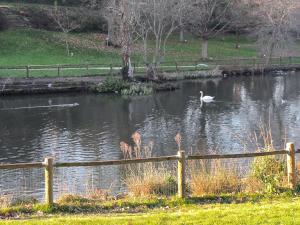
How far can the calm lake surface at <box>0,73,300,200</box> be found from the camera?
2598cm

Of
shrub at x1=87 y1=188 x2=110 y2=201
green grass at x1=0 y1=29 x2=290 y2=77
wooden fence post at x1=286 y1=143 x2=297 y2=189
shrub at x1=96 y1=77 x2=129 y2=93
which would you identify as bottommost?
shrub at x1=87 y1=188 x2=110 y2=201

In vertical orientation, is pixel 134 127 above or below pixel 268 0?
below

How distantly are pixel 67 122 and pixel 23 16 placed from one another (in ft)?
124

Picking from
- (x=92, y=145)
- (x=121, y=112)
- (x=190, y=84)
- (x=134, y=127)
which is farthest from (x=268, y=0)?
(x=92, y=145)

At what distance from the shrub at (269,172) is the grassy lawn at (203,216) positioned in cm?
175

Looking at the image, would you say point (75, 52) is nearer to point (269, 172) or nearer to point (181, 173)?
point (269, 172)

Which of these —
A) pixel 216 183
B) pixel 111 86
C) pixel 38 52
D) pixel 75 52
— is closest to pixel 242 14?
pixel 75 52

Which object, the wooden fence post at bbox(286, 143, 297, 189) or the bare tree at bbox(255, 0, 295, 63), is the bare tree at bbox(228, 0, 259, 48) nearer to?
the bare tree at bbox(255, 0, 295, 63)

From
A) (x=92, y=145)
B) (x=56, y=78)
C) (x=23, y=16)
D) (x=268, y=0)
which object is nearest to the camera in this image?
(x=92, y=145)

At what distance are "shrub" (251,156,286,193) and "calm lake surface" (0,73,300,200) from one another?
631cm

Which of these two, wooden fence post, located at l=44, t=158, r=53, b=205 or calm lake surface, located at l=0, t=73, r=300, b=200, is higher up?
wooden fence post, located at l=44, t=158, r=53, b=205

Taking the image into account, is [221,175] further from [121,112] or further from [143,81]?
[143,81]

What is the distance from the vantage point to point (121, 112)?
3747 centimetres

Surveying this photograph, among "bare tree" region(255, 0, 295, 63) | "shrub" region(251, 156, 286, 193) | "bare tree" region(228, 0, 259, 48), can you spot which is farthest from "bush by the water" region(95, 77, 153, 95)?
"shrub" region(251, 156, 286, 193)
